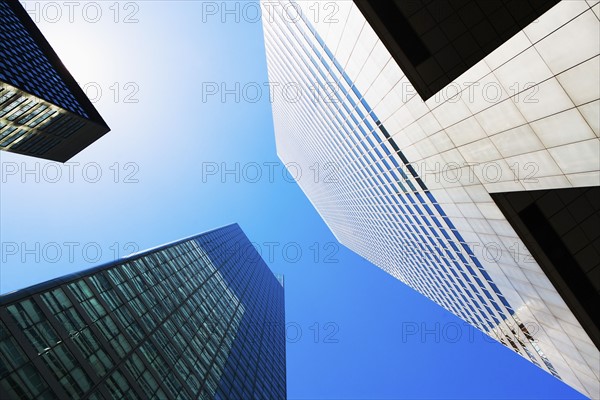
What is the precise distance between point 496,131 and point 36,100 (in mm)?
68421

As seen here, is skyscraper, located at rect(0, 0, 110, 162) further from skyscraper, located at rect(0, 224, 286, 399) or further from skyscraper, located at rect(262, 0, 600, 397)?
skyscraper, located at rect(262, 0, 600, 397)

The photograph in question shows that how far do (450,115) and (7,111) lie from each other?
66.4m

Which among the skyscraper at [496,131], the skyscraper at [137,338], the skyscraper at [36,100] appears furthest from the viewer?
the skyscraper at [36,100]

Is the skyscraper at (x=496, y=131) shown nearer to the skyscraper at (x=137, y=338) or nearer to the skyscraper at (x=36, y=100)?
the skyscraper at (x=137, y=338)

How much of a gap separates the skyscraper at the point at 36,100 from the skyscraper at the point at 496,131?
152ft

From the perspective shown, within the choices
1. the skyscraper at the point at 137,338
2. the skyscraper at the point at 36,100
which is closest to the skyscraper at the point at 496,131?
the skyscraper at the point at 137,338

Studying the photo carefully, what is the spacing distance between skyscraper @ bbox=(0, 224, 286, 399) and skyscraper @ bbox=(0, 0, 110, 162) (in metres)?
33.5

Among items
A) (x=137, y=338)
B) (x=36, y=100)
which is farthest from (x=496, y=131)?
(x=36, y=100)

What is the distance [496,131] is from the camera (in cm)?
1723

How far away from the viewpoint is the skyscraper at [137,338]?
18.6 m

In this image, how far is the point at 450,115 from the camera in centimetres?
1955

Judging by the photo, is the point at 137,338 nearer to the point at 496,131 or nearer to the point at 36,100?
the point at 496,131

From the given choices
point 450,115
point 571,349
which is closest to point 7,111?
point 450,115

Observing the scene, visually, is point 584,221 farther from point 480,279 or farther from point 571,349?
point 480,279
